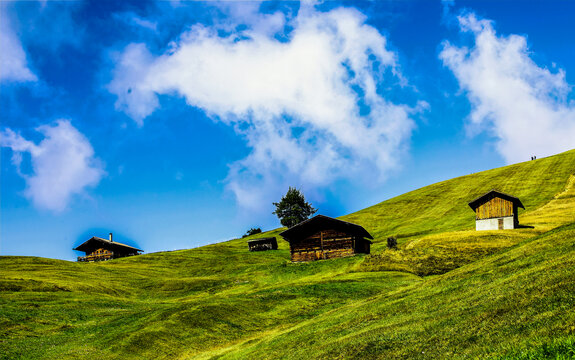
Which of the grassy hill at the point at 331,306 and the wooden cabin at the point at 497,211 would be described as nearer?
the grassy hill at the point at 331,306

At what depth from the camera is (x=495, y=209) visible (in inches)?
2768

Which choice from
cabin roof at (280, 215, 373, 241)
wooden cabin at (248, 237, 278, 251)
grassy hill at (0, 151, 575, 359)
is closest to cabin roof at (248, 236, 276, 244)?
wooden cabin at (248, 237, 278, 251)

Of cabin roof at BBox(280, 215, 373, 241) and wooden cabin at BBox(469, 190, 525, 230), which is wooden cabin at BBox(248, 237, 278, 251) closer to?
cabin roof at BBox(280, 215, 373, 241)

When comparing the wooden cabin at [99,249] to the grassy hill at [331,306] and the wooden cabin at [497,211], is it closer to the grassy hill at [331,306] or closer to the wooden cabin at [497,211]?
the grassy hill at [331,306]

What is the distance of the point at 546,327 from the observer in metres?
12.3

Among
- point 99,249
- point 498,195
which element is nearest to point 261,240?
point 99,249

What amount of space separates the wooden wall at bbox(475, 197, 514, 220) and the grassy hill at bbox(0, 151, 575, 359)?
17.4 feet

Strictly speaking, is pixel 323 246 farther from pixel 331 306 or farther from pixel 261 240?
pixel 331 306

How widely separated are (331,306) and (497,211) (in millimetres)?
44843

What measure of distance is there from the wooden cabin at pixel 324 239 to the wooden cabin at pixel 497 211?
59.7 ft

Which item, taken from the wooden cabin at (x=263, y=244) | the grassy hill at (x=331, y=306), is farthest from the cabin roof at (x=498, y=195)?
the wooden cabin at (x=263, y=244)

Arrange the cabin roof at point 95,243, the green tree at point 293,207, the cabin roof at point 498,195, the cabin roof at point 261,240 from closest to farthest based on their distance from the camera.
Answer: the cabin roof at point 498,195, the cabin roof at point 261,240, the cabin roof at point 95,243, the green tree at point 293,207

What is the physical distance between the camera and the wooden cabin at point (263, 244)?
107 metres

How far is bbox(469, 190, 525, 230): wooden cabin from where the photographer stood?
6794cm
